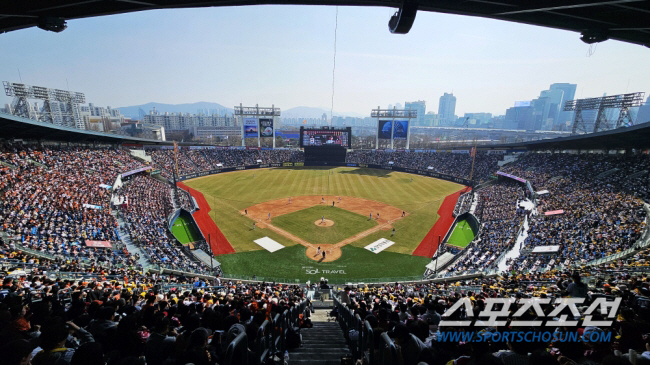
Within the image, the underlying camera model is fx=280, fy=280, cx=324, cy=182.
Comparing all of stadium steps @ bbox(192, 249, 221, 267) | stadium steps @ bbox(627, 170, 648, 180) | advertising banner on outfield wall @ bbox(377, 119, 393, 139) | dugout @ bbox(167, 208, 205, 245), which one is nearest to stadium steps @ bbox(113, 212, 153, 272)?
stadium steps @ bbox(192, 249, 221, 267)

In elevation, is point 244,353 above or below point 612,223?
above

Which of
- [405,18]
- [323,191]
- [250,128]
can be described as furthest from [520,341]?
[250,128]

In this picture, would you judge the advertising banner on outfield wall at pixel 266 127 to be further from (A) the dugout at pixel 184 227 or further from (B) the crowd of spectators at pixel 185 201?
(A) the dugout at pixel 184 227

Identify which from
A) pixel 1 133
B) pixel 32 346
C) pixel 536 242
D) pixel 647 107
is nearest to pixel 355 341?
Result: pixel 32 346

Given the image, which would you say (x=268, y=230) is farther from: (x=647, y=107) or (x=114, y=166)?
(x=647, y=107)

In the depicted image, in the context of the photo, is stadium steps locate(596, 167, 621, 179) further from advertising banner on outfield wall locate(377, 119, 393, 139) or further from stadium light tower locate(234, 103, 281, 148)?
stadium light tower locate(234, 103, 281, 148)

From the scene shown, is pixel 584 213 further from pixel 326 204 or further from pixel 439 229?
pixel 326 204

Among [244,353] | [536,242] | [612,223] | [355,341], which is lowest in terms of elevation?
[536,242]
